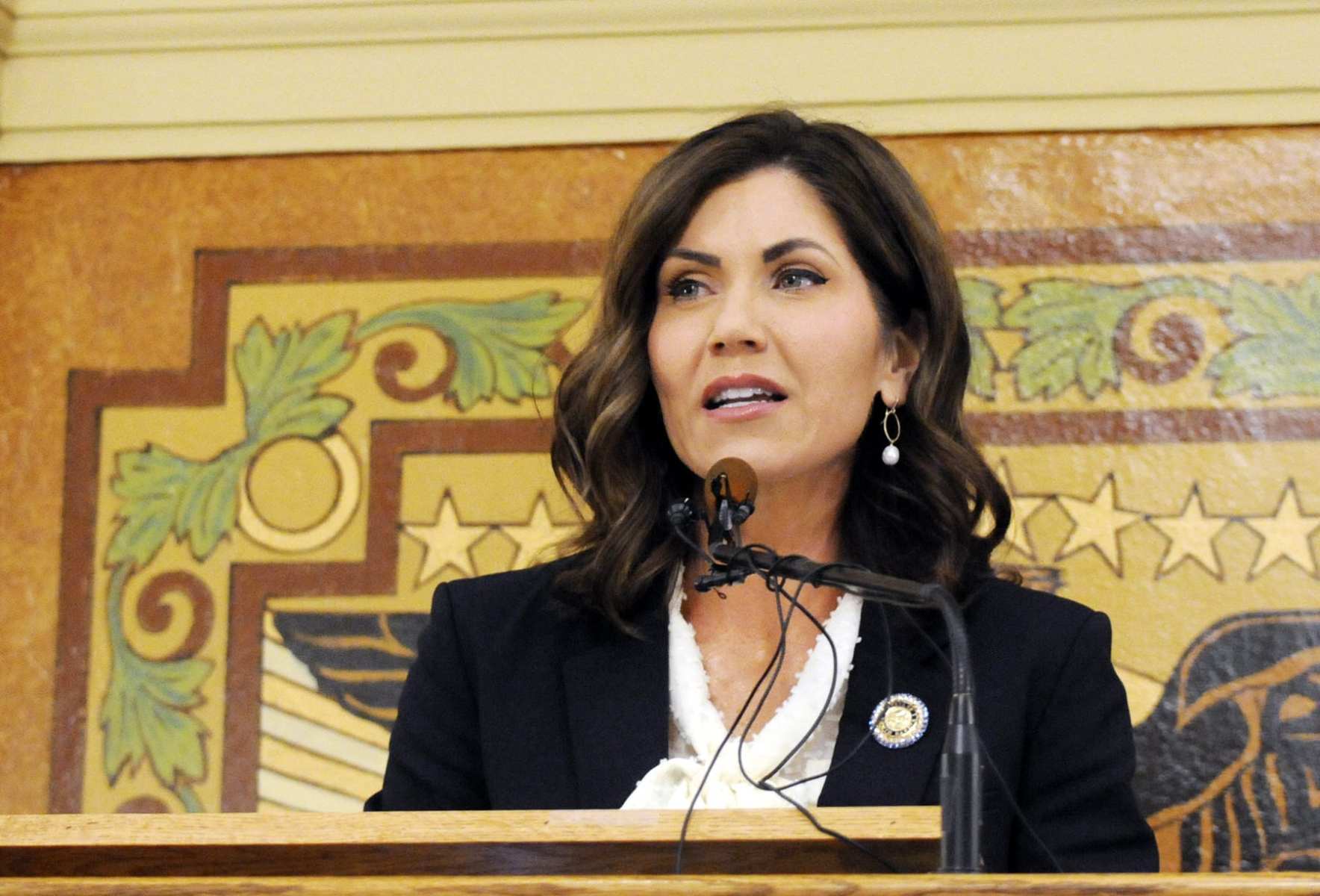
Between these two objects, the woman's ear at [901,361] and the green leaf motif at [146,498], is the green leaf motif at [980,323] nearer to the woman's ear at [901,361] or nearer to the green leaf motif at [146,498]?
the woman's ear at [901,361]

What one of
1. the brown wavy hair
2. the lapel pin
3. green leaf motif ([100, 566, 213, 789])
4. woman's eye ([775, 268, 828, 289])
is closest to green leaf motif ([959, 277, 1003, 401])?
the brown wavy hair

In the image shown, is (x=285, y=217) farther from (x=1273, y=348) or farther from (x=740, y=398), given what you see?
(x=1273, y=348)

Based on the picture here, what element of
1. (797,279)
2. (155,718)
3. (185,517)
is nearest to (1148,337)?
(797,279)

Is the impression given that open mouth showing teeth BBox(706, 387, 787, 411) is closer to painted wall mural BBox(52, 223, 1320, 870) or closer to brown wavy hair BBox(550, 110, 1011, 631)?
brown wavy hair BBox(550, 110, 1011, 631)

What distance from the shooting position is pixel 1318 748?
2938mm

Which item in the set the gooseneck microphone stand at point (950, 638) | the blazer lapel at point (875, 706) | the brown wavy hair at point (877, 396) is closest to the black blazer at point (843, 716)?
the blazer lapel at point (875, 706)

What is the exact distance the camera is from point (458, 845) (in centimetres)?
147

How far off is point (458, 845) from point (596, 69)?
208 cm

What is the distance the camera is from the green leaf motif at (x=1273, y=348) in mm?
3078

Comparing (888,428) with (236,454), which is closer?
(888,428)

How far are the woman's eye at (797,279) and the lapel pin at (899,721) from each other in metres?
0.60

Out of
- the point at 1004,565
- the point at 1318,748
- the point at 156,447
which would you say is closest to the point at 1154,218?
the point at 1004,565

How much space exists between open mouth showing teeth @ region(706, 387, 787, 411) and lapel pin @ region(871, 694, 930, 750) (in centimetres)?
44

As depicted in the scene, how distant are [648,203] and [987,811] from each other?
97 cm
